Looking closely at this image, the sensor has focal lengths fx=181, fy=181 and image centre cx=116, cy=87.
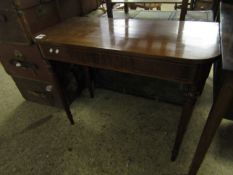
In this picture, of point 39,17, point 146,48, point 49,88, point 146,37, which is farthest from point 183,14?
point 49,88

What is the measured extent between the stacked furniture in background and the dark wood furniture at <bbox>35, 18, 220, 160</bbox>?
0.13 metres

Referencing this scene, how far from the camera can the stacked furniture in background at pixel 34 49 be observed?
43.8 inches

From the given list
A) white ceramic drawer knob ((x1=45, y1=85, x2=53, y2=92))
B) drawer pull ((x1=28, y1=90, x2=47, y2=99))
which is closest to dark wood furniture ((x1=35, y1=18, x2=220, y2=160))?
white ceramic drawer knob ((x1=45, y1=85, x2=53, y2=92))

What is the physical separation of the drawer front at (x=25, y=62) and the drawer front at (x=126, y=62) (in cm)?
29

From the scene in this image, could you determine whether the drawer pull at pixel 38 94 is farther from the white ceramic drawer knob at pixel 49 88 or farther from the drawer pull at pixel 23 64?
the drawer pull at pixel 23 64

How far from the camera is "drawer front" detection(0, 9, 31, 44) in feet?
3.60

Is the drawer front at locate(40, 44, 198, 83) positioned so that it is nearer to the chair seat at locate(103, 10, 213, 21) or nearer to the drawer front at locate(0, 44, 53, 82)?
the drawer front at locate(0, 44, 53, 82)

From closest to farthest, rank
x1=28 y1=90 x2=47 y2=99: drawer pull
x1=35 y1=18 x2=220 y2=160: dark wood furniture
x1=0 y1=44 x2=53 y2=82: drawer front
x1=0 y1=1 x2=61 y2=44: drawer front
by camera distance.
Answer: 1. x1=35 y1=18 x2=220 y2=160: dark wood furniture
2. x1=0 y1=1 x2=61 y2=44: drawer front
3. x1=0 y1=44 x2=53 y2=82: drawer front
4. x1=28 y1=90 x2=47 y2=99: drawer pull

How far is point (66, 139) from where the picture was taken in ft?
4.46

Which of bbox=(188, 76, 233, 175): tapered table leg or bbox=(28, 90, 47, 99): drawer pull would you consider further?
bbox=(28, 90, 47, 99): drawer pull

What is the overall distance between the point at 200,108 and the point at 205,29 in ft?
2.60

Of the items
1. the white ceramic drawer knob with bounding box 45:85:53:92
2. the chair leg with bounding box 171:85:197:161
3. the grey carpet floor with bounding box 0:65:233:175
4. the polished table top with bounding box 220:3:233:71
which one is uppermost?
the polished table top with bounding box 220:3:233:71

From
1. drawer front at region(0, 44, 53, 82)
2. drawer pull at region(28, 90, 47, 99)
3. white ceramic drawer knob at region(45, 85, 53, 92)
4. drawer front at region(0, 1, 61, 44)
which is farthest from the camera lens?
drawer pull at region(28, 90, 47, 99)

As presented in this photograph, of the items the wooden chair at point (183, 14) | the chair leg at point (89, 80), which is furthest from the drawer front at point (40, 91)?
the wooden chair at point (183, 14)
